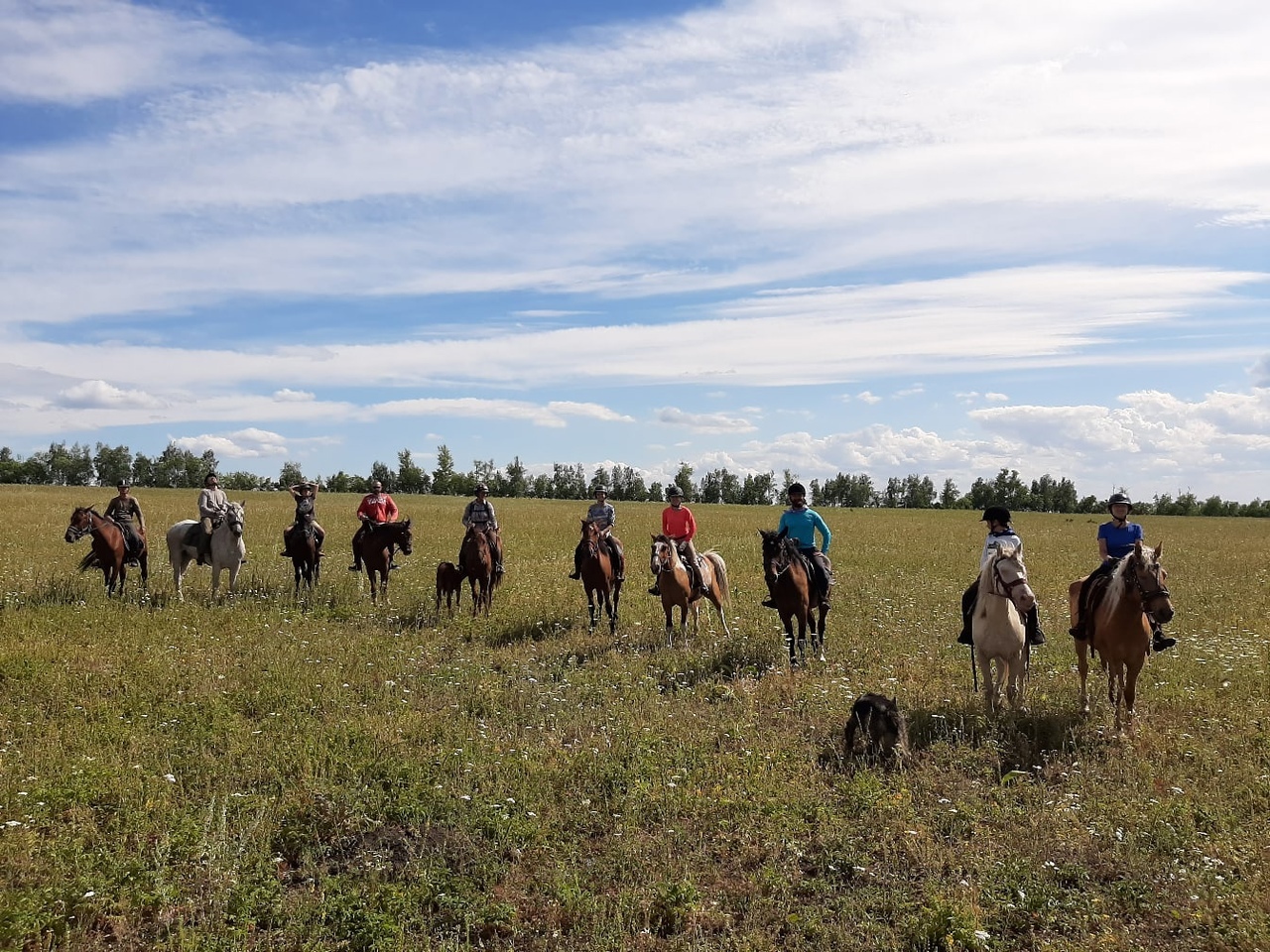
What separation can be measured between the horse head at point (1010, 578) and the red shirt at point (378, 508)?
1396 cm

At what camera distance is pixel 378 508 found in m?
20.2

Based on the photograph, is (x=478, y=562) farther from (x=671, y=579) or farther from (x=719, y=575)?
(x=719, y=575)

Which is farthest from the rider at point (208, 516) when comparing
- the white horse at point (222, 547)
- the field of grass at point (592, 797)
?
the field of grass at point (592, 797)

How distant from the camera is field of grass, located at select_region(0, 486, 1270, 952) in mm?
6121

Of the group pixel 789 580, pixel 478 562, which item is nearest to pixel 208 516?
pixel 478 562

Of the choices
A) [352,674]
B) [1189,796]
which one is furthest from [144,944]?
[1189,796]

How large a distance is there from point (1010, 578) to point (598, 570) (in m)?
7.90

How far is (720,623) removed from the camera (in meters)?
17.5

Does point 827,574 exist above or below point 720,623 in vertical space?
above

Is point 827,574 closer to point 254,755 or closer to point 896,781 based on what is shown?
point 896,781

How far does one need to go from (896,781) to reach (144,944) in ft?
21.8

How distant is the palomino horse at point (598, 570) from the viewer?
630 inches

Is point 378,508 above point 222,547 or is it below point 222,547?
above

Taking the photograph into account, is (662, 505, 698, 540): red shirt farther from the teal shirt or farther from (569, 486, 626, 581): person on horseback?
the teal shirt
